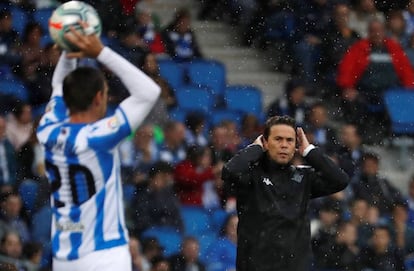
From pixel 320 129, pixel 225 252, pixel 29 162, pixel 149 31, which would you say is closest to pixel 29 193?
pixel 29 162

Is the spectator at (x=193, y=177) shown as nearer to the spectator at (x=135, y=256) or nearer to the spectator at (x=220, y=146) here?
the spectator at (x=220, y=146)

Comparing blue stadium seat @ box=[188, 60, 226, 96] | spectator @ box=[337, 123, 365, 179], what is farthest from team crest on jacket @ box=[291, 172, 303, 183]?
blue stadium seat @ box=[188, 60, 226, 96]

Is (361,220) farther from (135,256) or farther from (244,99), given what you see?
(244,99)

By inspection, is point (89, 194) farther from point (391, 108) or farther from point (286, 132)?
point (391, 108)

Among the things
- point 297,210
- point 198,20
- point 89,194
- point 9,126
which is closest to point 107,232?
point 89,194

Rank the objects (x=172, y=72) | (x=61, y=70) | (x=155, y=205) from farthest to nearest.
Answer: (x=172, y=72) < (x=155, y=205) < (x=61, y=70)

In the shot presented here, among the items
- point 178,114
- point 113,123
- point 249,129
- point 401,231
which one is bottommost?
point 401,231

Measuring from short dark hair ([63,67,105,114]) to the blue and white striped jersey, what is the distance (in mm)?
95

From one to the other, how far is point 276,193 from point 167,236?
4116 millimetres

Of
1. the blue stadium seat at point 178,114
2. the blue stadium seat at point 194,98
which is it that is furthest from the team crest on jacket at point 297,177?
the blue stadium seat at point 194,98

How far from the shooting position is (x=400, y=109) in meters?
14.5

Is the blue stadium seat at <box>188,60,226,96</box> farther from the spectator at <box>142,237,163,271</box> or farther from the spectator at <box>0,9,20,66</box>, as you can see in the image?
the spectator at <box>142,237,163,271</box>

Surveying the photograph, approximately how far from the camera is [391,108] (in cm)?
1448

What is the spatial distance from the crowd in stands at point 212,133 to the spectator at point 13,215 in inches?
0.5
